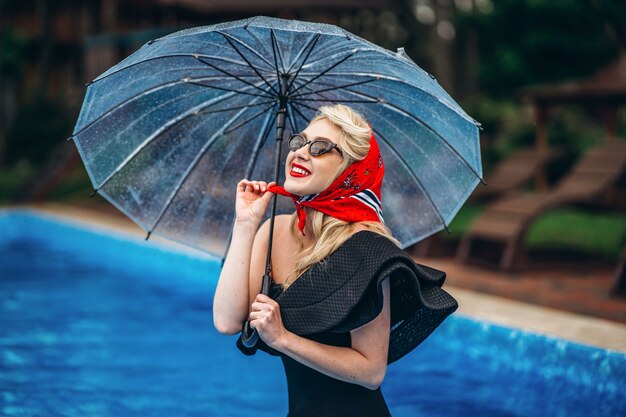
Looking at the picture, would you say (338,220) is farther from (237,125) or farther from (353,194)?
(237,125)

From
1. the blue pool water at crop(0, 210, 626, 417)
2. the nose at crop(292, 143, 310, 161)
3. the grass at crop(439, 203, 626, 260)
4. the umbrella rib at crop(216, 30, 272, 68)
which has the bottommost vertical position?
Result: the grass at crop(439, 203, 626, 260)

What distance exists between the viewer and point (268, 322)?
235 cm

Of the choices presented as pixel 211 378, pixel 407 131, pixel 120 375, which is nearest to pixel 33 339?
pixel 120 375

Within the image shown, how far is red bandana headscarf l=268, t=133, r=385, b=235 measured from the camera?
2.55 metres

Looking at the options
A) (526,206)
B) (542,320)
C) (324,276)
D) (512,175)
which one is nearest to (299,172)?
(324,276)

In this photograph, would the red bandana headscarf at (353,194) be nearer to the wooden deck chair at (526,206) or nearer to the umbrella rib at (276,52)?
the umbrella rib at (276,52)

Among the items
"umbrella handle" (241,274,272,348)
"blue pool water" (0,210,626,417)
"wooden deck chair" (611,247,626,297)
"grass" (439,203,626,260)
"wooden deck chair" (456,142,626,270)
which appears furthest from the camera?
"grass" (439,203,626,260)

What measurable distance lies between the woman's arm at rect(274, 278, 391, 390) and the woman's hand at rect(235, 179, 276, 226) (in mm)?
404

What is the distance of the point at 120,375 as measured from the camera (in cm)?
594

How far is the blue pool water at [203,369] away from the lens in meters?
5.16

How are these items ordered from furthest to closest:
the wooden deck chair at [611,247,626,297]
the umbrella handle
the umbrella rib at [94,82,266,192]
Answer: the wooden deck chair at [611,247,626,297]
the umbrella rib at [94,82,266,192]
the umbrella handle

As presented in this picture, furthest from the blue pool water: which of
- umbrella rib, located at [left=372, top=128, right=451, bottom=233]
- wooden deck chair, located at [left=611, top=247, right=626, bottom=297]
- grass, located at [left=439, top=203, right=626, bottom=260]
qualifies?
grass, located at [left=439, top=203, right=626, bottom=260]

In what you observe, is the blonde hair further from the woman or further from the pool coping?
the pool coping

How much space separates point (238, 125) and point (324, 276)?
3.40ft
